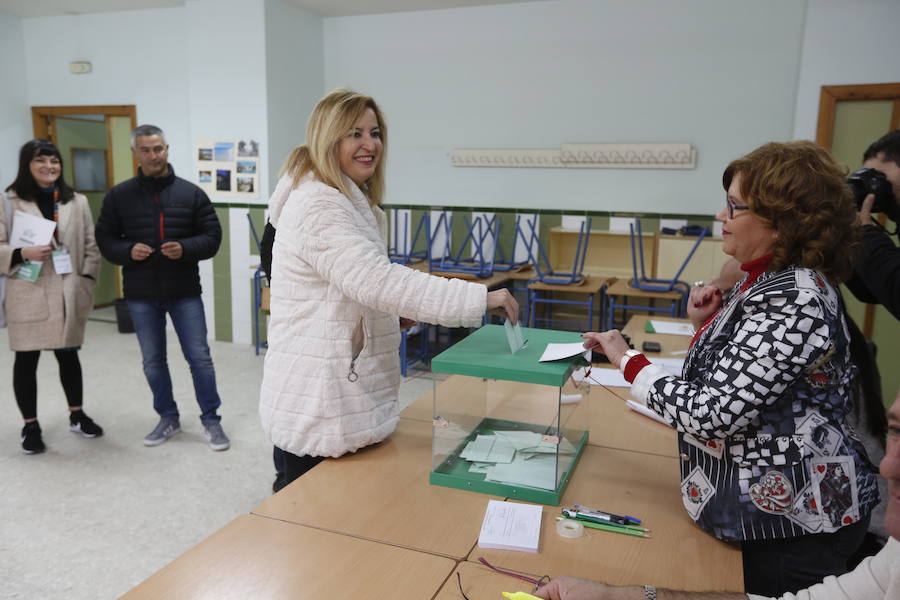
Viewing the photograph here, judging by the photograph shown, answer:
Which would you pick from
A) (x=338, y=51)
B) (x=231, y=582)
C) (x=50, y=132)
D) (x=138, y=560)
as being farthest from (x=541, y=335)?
(x=50, y=132)

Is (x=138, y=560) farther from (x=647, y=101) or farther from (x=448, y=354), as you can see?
(x=647, y=101)

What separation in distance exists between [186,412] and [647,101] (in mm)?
4088

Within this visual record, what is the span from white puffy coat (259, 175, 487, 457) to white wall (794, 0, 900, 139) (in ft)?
14.4

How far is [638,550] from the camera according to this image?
1.30 meters

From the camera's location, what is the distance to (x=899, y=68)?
4.61m

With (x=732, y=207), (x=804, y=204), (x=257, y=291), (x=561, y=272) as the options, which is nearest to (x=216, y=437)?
(x=257, y=291)

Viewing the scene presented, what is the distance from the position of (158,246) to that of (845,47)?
465 cm

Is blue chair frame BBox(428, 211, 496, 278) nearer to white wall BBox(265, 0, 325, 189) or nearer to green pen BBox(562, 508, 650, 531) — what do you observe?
white wall BBox(265, 0, 325, 189)

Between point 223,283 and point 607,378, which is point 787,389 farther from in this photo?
point 223,283

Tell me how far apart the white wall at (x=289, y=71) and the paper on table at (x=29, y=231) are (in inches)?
96.8

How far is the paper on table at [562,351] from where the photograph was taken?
1482 millimetres

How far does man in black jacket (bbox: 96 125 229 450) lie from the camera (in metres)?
3.34

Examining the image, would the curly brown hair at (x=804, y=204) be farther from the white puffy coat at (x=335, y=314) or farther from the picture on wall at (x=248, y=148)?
the picture on wall at (x=248, y=148)

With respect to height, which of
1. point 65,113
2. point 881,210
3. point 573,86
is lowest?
point 881,210
